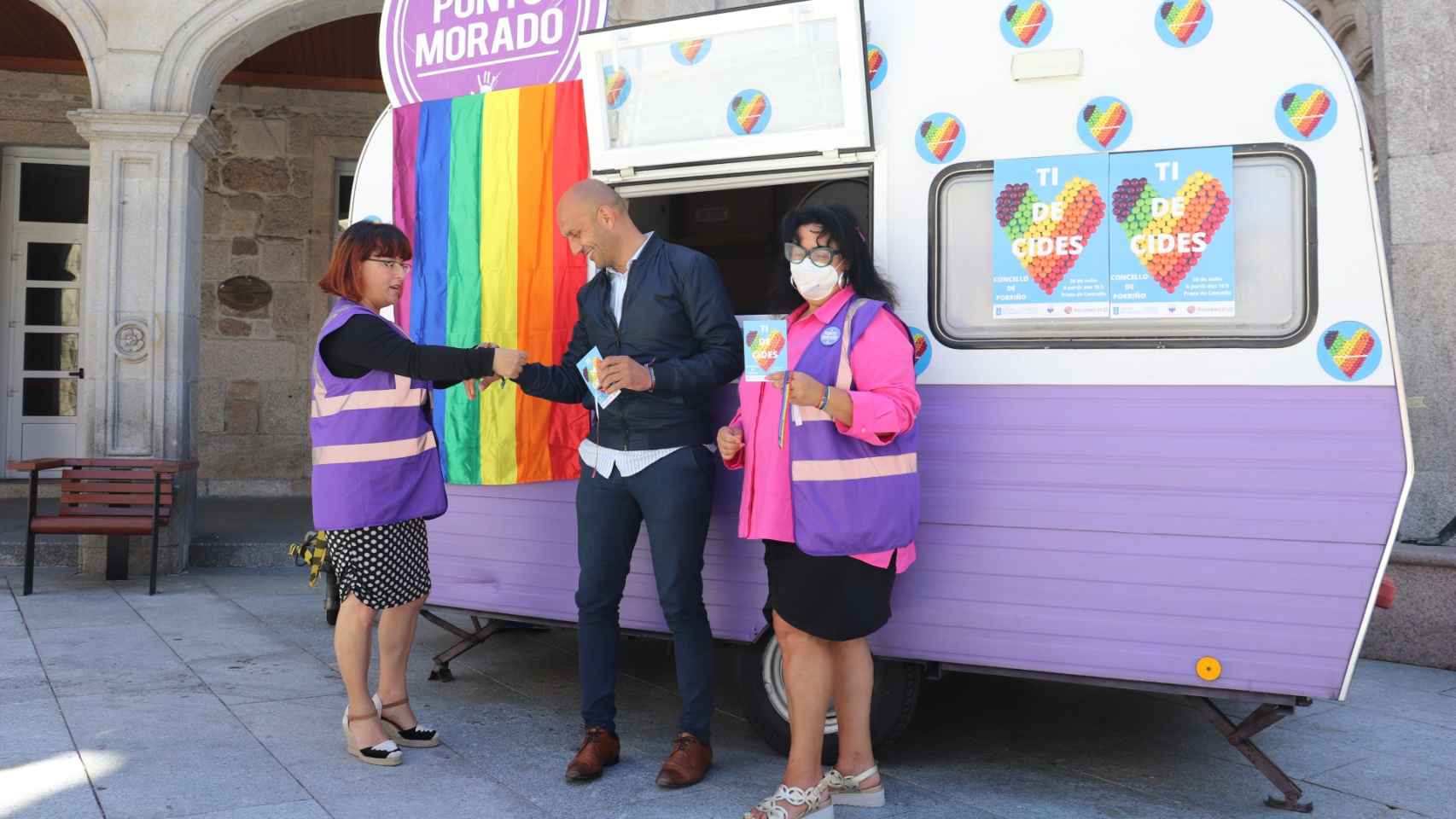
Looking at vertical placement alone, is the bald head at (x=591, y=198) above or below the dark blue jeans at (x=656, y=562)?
above

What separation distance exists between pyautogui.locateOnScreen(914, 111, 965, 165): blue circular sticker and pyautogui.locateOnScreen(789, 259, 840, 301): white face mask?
0.58m

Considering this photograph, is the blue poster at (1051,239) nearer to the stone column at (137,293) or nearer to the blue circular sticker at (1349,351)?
the blue circular sticker at (1349,351)

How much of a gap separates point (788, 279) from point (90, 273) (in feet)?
18.8

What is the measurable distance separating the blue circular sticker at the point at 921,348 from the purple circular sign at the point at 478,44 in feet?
5.27

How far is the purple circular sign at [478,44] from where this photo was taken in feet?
13.9

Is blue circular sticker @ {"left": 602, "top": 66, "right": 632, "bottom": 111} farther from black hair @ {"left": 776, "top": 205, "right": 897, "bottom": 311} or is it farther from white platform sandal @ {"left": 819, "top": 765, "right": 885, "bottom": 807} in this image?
white platform sandal @ {"left": 819, "top": 765, "right": 885, "bottom": 807}

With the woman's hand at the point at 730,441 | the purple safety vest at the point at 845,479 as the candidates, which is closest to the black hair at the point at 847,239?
the purple safety vest at the point at 845,479

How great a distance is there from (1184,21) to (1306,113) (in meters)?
0.42

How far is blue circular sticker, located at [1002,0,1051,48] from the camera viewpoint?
11.2 feet

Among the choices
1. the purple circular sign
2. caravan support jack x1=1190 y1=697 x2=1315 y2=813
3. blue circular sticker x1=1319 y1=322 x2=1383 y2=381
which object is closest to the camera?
blue circular sticker x1=1319 y1=322 x2=1383 y2=381

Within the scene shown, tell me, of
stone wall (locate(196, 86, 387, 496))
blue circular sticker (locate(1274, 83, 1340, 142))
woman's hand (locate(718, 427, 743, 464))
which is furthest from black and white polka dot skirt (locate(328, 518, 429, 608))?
stone wall (locate(196, 86, 387, 496))

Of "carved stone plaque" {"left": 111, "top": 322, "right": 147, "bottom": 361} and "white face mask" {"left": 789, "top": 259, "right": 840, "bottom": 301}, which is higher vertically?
"carved stone plaque" {"left": 111, "top": 322, "right": 147, "bottom": 361}

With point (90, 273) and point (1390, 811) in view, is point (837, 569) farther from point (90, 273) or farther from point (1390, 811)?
point (90, 273)

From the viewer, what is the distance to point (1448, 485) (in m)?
5.90
